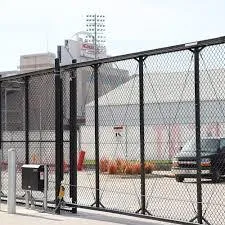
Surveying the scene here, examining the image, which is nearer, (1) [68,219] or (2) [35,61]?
(1) [68,219]

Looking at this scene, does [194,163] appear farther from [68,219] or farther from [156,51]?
[156,51]

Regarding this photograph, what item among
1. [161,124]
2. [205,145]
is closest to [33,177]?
[161,124]

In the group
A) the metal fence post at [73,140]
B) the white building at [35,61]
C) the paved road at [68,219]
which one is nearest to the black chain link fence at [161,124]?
the metal fence post at [73,140]

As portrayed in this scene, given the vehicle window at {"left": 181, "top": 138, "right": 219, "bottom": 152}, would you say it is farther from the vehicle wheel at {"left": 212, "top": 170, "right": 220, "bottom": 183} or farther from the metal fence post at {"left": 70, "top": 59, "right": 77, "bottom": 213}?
the metal fence post at {"left": 70, "top": 59, "right": 77, "bottom": 213}

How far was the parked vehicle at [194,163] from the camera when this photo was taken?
10609mm

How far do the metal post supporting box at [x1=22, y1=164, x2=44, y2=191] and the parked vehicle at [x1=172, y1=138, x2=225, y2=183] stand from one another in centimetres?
278

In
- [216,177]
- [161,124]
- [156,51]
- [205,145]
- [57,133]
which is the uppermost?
[156,51]

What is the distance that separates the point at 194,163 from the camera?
11.6 meters

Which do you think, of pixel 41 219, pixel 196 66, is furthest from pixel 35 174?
pixel 196 66

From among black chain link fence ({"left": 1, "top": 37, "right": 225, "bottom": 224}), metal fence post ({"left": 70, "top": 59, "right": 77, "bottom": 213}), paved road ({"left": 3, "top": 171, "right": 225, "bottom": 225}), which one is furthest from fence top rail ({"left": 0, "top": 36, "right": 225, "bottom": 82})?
paved road ({"left": 3, "top": 171, "right": 225, "bottom": 225})

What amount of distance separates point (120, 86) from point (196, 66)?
3.26 meters

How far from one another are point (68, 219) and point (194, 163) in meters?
2.68

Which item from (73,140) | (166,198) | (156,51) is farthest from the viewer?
(73,140)

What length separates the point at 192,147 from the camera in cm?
1153
